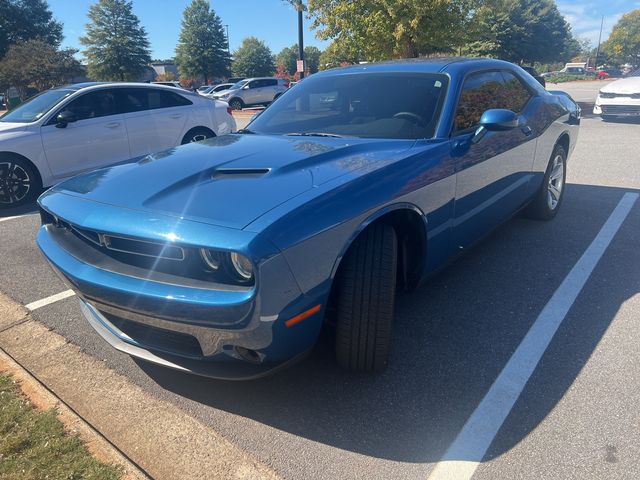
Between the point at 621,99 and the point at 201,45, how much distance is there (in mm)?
50934

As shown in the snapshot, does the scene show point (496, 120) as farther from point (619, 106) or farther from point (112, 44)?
point (112, 44)

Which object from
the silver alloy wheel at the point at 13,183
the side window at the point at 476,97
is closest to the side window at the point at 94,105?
the silver alloy wheel at the point at 13,183

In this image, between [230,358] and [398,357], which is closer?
[230,358]

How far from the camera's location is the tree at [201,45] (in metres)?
54.8

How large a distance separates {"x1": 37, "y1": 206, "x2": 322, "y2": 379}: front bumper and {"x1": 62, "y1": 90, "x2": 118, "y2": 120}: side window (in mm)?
5073

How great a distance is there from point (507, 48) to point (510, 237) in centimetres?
4195

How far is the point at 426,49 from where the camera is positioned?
13.8 metres

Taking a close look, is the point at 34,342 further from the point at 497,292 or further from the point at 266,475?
the point at 497,292

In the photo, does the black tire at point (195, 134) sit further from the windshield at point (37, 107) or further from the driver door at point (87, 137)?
the windshield at point (37, 107)

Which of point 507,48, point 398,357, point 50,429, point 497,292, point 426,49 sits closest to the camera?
point 50,429

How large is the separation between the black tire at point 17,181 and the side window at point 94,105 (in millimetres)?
942

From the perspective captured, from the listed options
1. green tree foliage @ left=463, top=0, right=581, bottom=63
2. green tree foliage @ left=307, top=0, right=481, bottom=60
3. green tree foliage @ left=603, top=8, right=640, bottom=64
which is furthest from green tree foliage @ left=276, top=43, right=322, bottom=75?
green tree foliage @ left=307, top=0, right=481, bottom=60

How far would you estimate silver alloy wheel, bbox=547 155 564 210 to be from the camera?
4.80 m

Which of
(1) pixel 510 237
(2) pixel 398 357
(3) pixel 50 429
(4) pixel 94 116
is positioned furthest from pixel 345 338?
(4) pixel 94 116
